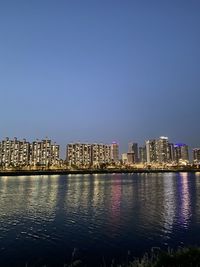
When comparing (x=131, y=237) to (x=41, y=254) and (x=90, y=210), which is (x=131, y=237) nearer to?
(x=41, y=254)

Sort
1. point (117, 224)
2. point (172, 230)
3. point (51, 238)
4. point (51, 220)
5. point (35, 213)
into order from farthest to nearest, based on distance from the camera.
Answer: point (35, 213), point (51, 220), point (117, 224), point (172, 230), point (51, 238)

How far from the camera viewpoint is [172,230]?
3133 centimetres

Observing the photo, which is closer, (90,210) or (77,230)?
(77,230)

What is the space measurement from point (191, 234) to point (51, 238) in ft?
46.7

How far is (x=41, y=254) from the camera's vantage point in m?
23.5

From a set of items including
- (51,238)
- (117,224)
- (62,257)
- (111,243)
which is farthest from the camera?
(117,224)

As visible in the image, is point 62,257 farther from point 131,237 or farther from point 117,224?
point 117,224

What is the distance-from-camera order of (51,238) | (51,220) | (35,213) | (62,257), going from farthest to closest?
(35,213) → (51,220) → (51,238) → (62,257)

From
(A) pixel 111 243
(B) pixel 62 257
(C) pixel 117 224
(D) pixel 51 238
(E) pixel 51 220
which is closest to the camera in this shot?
(B) pixel 62 257

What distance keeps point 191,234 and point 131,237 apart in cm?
633

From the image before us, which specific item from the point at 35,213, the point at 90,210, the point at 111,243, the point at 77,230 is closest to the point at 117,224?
the point at 77,230

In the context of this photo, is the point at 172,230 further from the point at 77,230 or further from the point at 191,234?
the point at 77,230

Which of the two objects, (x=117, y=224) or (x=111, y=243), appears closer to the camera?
(x=111, y=243)

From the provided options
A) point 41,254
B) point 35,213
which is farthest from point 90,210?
point 41,254
